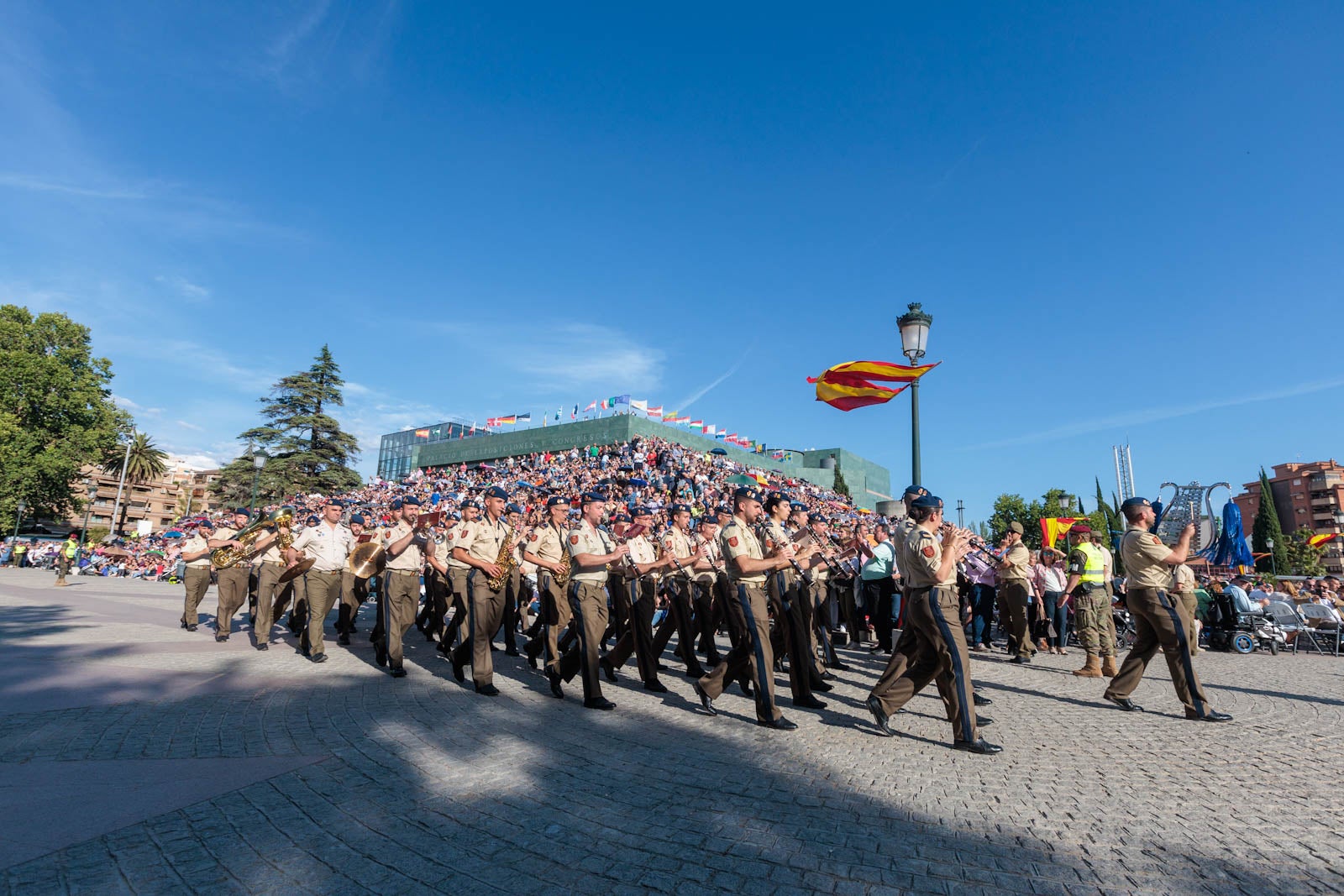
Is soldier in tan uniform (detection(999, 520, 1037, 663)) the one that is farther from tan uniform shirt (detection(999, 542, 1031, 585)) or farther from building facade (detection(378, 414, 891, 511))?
building facade (detection(378, 414, 891, 511))

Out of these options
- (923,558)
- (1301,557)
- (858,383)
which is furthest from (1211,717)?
(1301,557)

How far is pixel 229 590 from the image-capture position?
10766 millimetres

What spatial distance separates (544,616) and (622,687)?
1.47 m

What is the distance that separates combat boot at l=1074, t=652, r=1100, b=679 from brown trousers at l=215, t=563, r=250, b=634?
12702 millimetres

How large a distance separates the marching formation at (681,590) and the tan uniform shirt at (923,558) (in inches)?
0.6

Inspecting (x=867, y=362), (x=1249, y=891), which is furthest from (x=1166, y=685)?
(x=867, y=362)

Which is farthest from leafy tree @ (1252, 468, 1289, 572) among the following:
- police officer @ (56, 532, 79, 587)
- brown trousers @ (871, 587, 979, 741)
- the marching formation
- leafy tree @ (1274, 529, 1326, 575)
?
police officer @ (56, 532, 79, 587)

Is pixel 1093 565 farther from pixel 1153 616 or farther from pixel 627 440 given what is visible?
pixel 627 440

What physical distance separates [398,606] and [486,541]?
170 centimetres

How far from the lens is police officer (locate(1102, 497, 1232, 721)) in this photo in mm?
6277

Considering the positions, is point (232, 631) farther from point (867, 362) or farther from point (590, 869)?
point (867, 362)

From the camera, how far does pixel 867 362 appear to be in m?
13.3

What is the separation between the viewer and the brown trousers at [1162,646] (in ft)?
20.6

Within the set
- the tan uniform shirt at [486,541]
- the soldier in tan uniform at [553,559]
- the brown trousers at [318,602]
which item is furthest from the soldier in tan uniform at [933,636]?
the brown trousers at [318,602]
